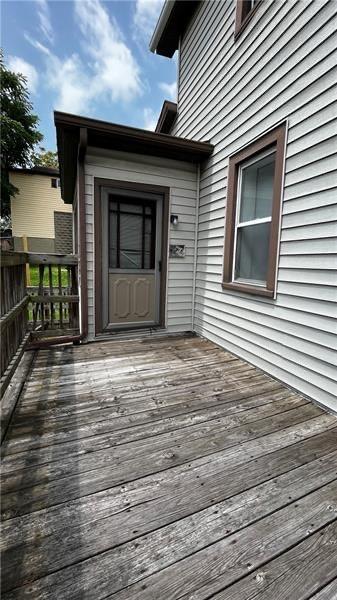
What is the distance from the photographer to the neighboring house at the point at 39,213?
1369 centimetres

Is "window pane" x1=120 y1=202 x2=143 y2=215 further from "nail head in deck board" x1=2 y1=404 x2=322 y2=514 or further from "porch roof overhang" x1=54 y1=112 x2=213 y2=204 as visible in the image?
"nail head in deck board" x1=2 y1=404 x2=322 y2=514

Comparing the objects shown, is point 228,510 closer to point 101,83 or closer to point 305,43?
point 305,43

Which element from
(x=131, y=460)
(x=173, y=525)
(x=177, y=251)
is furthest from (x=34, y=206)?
(x=173, y=525)

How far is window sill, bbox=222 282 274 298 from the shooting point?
8.72ft

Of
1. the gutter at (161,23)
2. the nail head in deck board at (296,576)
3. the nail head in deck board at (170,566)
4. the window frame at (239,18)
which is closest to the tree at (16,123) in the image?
the gutter at (161,23)

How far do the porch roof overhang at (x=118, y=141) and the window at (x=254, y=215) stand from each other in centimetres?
74

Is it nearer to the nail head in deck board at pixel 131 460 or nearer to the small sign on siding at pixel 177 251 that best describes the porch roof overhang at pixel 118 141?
the small sign on siding at pixel 177 251

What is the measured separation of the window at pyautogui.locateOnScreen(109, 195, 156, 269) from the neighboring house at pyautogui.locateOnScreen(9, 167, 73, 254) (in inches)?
428

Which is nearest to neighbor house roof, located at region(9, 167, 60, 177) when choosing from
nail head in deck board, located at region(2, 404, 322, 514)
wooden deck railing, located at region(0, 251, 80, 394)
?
wooden deck railing, located at region(0, 251, 80, 394)

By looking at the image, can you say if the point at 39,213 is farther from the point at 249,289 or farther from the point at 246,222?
the point at 249,289

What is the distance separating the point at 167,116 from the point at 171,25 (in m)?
1.32

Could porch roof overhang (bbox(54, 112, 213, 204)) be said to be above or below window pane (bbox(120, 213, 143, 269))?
above

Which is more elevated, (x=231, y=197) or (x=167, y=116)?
(x=167, y=116)

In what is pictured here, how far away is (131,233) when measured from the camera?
377 centimetres
